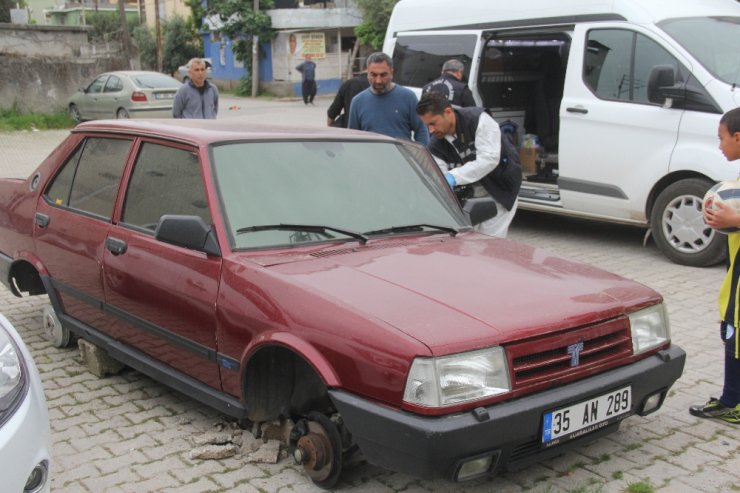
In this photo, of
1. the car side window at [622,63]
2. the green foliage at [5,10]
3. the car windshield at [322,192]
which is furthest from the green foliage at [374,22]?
the car windshield at [322,192]

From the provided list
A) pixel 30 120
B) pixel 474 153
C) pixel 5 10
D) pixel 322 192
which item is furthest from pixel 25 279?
pixel 5 10

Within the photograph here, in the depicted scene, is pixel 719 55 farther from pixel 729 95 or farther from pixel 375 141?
pixel 375 141

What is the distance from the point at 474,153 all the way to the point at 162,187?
2.42 meters

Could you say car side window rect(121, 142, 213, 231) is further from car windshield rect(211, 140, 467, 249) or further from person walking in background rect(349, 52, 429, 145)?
person walking in background rect(349, 52, 429, 145)

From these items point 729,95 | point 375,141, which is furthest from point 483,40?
point 375,141

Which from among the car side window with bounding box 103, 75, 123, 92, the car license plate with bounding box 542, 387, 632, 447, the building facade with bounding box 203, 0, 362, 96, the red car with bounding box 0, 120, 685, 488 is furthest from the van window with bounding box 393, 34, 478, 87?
the building facade with bounding box 203, 0, 362, 96

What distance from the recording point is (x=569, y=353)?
3332 mm

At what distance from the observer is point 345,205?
418 cm

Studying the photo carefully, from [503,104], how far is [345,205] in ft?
20.9

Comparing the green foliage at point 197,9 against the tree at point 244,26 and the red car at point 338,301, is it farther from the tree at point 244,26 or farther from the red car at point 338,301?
the red car at point 338,301

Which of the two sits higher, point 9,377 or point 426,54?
point 426,54

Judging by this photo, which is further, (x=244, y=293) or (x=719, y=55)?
(x=719, y=55)

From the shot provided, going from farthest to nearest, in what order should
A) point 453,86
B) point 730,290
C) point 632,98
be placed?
point 453,86, point 632,98, point 730,290

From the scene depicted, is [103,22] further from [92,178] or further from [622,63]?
[92,178]
